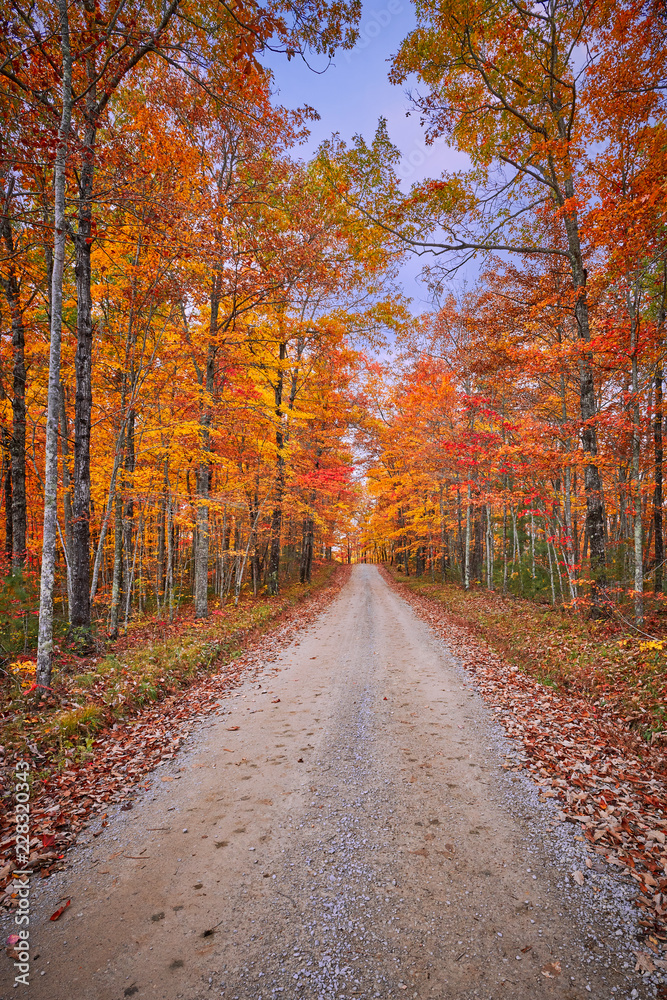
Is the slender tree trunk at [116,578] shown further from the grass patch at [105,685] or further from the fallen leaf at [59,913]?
the fallen leaf at [59,913]

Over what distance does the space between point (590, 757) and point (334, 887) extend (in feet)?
11.7

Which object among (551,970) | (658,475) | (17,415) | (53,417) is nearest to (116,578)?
(17,415)

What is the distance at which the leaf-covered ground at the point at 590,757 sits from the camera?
3.05m

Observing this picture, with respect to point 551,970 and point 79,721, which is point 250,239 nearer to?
point 79,721

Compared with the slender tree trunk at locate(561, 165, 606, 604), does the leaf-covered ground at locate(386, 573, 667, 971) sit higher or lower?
lower

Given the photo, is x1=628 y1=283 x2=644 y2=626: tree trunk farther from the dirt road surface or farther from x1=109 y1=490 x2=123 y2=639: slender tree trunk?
x1=109 y1=490 x2=123 y2=639: slender tree trunk

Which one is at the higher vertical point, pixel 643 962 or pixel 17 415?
pixel 17 415

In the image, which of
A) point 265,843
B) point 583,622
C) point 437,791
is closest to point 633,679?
point 583,622

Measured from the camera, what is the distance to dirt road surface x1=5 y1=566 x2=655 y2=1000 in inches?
89.5

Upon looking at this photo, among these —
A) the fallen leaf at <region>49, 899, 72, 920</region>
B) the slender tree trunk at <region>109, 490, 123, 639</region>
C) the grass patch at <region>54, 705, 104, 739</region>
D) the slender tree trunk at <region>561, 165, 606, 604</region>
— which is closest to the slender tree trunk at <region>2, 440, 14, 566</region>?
the slender tree trunk at <region>109, 490, 123, 639</region>

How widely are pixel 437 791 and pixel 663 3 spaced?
37.5ft

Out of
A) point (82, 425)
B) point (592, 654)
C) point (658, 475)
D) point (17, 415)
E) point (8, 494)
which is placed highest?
point (17, 415)

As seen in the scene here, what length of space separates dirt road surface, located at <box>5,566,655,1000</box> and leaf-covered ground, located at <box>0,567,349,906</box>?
1.20 feet

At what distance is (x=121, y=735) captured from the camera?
527 cm
